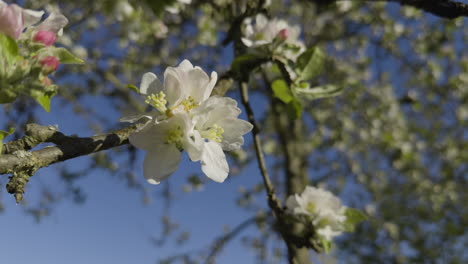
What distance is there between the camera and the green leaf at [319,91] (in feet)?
3.95

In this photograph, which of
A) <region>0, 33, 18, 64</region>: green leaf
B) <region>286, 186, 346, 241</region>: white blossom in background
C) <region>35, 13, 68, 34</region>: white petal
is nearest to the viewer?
<region>0, 33, 18, 64</region>: green leaf

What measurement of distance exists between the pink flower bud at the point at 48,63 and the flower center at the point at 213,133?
0.32 m

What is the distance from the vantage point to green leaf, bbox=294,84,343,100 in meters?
1.20

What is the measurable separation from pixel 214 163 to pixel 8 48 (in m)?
0.44

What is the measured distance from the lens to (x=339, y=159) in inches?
201

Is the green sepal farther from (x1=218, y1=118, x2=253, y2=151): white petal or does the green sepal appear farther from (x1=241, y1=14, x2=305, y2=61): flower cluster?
(x1=241, y1=14, x2=305, y2=61): flower cluster

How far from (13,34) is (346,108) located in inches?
181

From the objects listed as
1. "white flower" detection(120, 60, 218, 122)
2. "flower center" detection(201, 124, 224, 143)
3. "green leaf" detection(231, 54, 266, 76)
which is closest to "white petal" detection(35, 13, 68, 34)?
"white flower" detection(120, 60, 218, 122)

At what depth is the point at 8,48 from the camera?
24.0 inches

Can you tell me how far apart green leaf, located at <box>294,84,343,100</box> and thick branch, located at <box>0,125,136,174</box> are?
658mm

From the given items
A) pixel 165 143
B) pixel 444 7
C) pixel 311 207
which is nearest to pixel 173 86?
pixel 165 143

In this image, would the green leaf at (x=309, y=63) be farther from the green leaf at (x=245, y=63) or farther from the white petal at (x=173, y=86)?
the white petal at (x=173, y=86)

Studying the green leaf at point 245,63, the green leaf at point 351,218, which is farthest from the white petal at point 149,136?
the green leaf at point 351,218

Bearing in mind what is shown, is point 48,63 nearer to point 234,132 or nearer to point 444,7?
point 234,132
